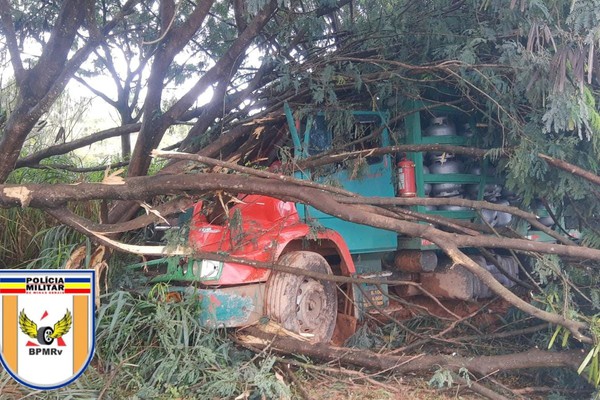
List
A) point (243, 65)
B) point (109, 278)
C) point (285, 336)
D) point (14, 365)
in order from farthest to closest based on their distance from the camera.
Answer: point (243, 65) < point (109, 278) < point (285, 336) < point (14, 365)

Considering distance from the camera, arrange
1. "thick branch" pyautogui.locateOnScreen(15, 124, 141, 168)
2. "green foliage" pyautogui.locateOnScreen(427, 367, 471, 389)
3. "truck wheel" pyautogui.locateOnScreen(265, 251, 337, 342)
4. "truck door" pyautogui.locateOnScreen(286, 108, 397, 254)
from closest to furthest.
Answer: "green foliage" pyautogui.locateOnScreen(427, 367, 471, 389) < "truck wheel" pyautogui.locateOnScreen(265, 251, 337, 342) < "truck door" pyautogui.locateOnScreen(286, 108, 397, 254) < "thick branch" pyautogui.locateOnScreen(15, 124, 141, 168)

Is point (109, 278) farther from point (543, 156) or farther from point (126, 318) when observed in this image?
point (543, 156)

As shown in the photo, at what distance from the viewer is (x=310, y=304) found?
4.66 meters

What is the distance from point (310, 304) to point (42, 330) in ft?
7.44

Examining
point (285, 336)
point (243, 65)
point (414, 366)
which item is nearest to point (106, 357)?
point (285, 336)

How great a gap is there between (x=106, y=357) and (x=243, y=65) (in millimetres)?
3489

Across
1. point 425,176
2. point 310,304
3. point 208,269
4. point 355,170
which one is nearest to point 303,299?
point 310,304

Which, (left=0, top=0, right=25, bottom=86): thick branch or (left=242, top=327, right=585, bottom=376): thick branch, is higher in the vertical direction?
(left=0, top=0, right=25, bottom=86): thick branch

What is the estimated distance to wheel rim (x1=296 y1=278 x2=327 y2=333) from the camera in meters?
4.52

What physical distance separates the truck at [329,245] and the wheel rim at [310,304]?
0.5 inches

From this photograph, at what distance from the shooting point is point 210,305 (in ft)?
13.2

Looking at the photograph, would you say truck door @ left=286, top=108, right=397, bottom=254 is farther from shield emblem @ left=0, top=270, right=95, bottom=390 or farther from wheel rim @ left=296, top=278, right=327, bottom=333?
shield emblem @ left=0, top=270, right=95, bottom=390

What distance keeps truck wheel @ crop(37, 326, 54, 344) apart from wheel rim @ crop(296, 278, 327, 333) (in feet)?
6.61

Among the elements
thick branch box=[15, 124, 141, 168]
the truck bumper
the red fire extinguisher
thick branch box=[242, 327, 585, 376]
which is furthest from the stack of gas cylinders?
thick branch box=[15, 124, 141, 168]
